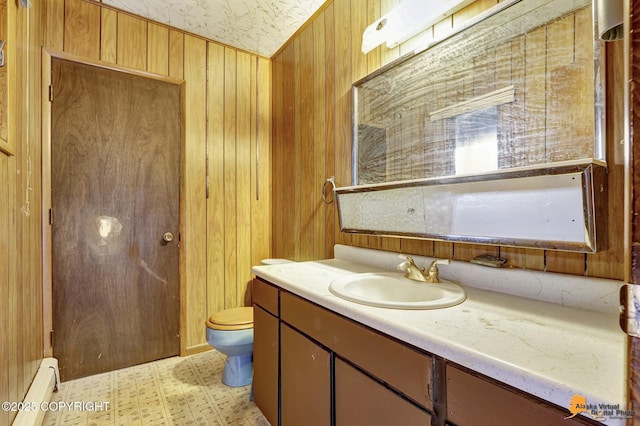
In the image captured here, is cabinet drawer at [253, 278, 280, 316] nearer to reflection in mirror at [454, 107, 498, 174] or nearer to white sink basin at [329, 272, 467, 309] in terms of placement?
white sink basin at [329, 272, 467, 309]

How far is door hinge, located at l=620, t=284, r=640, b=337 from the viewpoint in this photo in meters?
0.34

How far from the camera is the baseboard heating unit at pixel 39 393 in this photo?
4.43 ft

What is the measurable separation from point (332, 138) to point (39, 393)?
213 cm

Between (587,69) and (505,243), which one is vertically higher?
(587,69)

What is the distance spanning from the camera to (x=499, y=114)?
103 cm

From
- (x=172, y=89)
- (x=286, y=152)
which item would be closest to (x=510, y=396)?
(x=286, y=152)

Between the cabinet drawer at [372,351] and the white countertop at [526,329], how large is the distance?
0.11 feet

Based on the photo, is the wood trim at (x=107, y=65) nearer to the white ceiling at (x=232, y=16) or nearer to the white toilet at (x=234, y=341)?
the white ceiling at (x=232, y=16)

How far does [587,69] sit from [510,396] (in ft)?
2.96

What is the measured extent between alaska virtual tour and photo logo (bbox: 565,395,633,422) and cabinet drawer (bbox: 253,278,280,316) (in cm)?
106

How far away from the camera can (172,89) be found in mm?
2236

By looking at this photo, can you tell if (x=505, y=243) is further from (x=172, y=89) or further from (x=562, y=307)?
(x=172, y=89)

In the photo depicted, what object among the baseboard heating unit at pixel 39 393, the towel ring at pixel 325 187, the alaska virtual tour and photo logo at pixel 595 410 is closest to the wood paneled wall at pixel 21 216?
the baseboard heating unit at pixel 39 393

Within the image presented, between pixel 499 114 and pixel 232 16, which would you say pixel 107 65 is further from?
pixel 499 114
